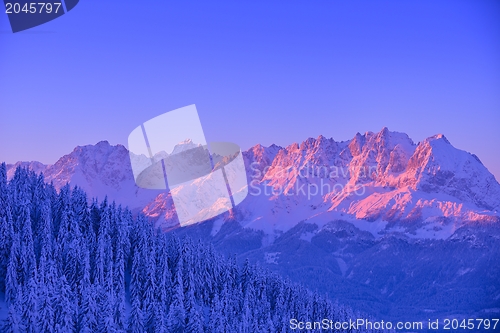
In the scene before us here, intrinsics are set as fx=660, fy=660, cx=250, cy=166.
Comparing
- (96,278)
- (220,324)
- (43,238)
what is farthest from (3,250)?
(220,324)

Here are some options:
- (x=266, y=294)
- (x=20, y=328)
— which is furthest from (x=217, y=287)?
(x=20, y=328)

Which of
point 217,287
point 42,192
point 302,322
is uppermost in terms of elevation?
point 42,192

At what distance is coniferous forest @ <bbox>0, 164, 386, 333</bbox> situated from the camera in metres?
97.2

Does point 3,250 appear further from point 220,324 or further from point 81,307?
point 220,324

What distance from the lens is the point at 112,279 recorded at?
120 meters

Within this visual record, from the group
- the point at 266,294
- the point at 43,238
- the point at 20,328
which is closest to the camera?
the point at 20,328

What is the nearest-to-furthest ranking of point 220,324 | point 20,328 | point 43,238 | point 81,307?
point 20,328 < point 81,307 < point 220,324 < point 43,238

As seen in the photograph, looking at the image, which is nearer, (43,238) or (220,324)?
(220,324)

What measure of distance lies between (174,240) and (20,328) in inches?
2324

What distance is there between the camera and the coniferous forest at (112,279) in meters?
97.2

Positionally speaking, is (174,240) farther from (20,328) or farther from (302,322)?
(20,328)

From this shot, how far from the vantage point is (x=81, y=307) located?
9906cm

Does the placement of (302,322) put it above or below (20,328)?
below

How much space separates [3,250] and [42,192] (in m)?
27.5
